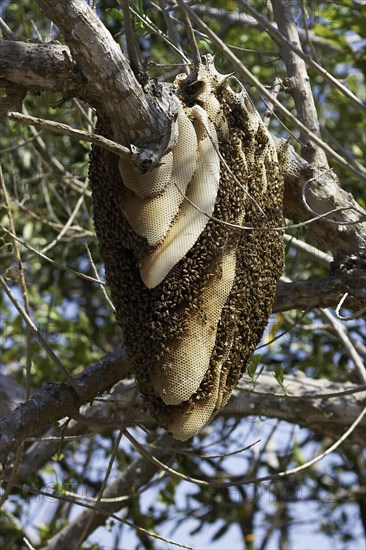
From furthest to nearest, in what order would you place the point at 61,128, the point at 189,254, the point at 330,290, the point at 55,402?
the point at 330,290, the point at 55,402, the point at 189,254, the point at 61,128

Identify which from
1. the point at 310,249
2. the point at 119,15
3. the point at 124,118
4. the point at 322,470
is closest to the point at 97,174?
the point at 124,118

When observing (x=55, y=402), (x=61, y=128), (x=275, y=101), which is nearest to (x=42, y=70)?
(x=61, y=128)

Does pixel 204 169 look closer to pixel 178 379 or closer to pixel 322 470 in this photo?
pixel 178 379

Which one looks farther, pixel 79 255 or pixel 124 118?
pixel 79 255

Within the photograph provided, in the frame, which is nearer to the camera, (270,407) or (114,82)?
(114,82)

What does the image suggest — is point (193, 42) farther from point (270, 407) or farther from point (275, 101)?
point (270, 407)

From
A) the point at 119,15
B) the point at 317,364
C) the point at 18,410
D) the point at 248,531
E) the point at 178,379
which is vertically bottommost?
the point at 248,531

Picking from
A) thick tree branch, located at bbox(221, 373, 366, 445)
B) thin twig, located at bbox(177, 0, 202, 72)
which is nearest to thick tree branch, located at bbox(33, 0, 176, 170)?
thin twig, located at bbox(177, 0, 202, 72)

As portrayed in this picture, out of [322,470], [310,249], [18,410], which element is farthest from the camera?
[322,470]

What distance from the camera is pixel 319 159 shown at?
285cm

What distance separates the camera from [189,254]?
7.20ft

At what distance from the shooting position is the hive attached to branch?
2154 millimetres

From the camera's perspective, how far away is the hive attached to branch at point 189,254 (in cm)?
215

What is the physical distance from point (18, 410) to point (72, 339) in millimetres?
2263
